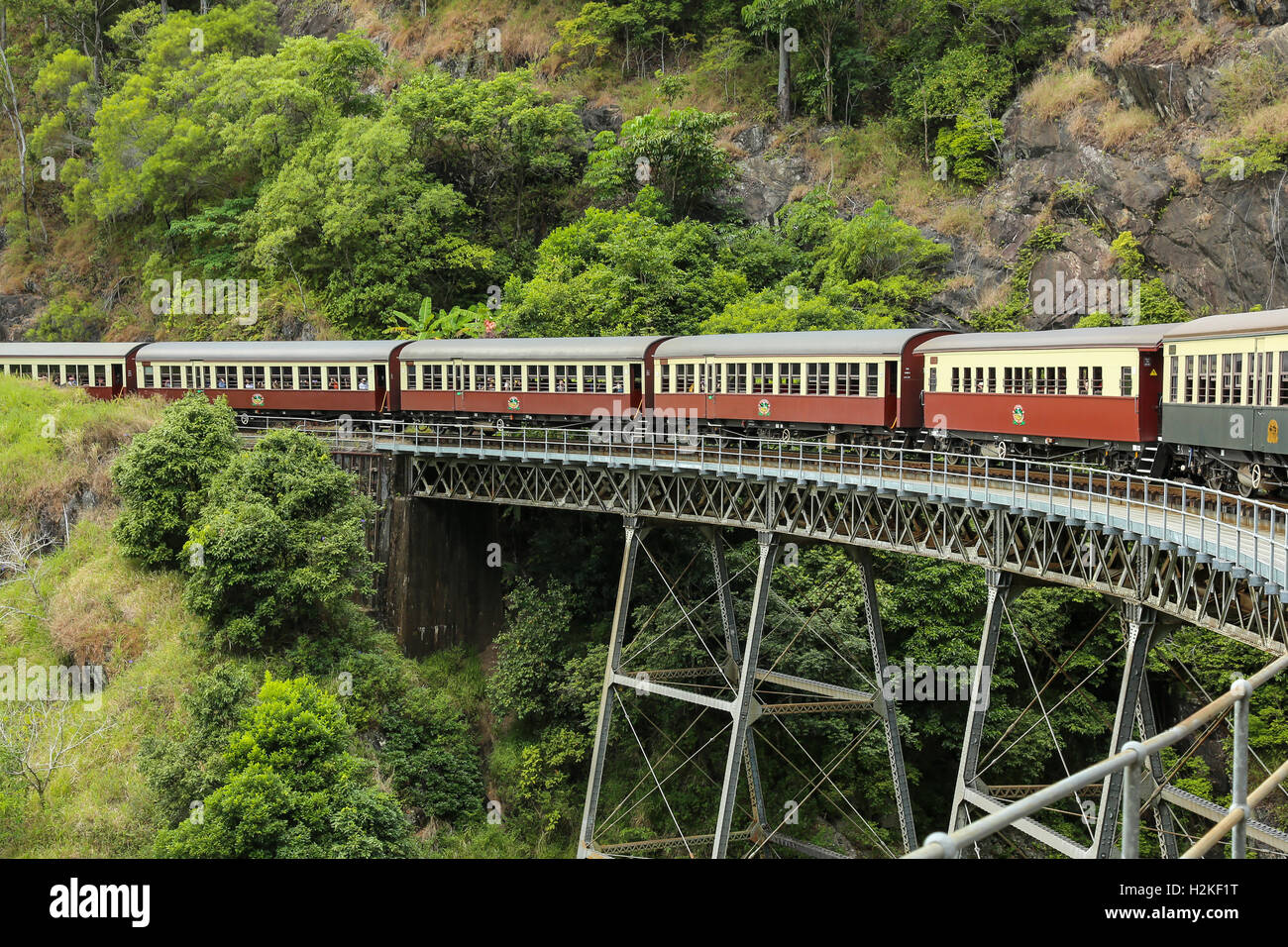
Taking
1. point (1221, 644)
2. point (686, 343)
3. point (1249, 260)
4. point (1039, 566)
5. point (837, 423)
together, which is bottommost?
point (1221, 644)

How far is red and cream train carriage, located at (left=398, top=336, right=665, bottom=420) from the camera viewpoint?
3244 cm

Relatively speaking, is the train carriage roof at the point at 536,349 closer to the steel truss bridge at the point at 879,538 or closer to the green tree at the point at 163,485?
the steel truss bridge at the point at 879,538

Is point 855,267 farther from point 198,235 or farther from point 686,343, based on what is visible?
point 198,235

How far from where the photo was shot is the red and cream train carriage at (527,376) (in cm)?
3244

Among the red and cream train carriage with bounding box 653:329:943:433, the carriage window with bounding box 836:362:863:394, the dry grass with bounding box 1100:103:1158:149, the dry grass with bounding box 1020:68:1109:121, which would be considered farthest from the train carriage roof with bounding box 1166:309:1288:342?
the dry grass with bounding box 1020:68:1109:121

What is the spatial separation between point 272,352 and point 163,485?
316 inches

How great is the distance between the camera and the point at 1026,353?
976 inches

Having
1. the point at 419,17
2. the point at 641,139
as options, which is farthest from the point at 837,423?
the point at 419,17

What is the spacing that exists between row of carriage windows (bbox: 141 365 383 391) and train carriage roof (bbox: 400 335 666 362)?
196 centimetres

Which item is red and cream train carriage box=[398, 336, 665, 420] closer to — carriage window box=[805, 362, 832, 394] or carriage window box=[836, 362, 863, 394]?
carriage window box=[805, 362, 832, 394]

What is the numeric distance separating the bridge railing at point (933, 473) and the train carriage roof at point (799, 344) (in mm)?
2285

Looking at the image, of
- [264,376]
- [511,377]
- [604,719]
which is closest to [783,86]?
[511,377]

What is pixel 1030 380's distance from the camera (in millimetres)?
24719

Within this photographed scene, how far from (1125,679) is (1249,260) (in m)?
24.0
